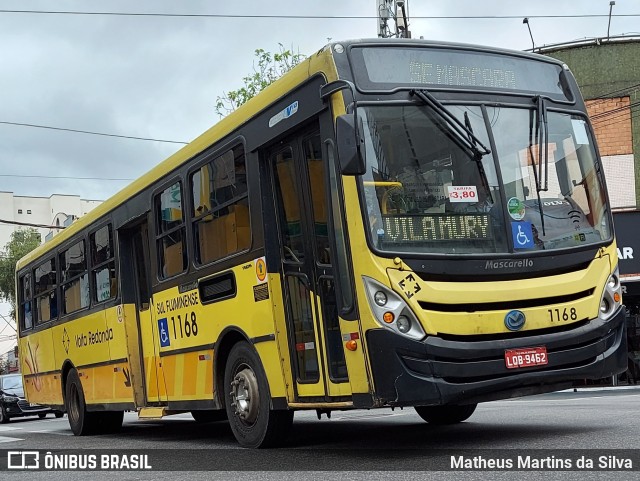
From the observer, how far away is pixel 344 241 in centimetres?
758

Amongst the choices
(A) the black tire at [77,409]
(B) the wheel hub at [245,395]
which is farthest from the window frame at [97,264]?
(B) the wheel hub at [245,395]

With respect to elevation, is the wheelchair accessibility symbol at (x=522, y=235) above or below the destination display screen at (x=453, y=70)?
below

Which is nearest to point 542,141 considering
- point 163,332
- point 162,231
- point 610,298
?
point 610,298

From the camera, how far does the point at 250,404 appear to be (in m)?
9.18

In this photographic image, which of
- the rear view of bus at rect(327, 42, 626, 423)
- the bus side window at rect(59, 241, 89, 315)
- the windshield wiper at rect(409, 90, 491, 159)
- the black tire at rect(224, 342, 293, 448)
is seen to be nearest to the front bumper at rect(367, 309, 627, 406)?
the rear view of bus at rect(327, 42, 626, 423)

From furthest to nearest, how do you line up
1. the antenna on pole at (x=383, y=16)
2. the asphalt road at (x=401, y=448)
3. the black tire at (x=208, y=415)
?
the antenna on pole at (x=383, y=16), the black tire at (x=208, y=415), the asphalt road at (x=401, y=448)

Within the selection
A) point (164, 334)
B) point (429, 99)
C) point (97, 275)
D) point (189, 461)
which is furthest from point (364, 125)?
point (97, 275)

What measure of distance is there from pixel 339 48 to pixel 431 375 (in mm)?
2729

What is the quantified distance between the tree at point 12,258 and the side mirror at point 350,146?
187 feet

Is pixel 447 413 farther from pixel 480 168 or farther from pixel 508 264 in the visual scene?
pixel 480 168

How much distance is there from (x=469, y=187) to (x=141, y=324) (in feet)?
19.9

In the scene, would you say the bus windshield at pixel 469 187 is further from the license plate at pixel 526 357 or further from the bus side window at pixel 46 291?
the bus side window at pixel 46 291

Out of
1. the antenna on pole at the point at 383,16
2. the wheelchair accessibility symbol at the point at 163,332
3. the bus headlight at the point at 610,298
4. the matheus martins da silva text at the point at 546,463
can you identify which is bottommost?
the matheus martins da silva text at the point at 546,463

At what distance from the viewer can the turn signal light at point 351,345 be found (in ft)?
24.5
